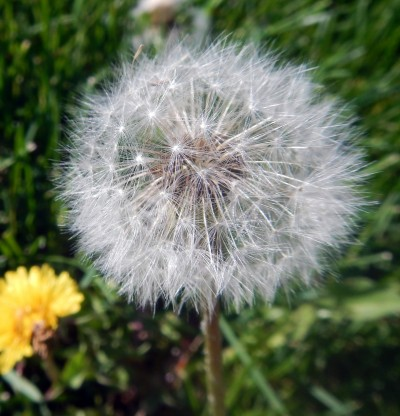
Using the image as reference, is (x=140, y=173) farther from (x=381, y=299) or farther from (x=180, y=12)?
(x=180, y=12)

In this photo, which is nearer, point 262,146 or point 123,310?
point 262,146

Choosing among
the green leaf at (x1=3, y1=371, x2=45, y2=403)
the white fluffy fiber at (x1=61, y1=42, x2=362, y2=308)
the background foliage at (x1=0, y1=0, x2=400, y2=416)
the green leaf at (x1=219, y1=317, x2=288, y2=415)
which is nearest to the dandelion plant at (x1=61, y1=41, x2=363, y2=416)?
the white fluffy fiber at (x1=61, y1=42, x2=362, y2=308)

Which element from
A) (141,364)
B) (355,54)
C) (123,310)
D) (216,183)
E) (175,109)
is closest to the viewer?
(216,183)

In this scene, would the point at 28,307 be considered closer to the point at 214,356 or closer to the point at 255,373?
the point at 214,356

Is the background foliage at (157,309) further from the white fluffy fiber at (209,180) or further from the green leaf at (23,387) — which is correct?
the white fluffy fiber at (209,180)

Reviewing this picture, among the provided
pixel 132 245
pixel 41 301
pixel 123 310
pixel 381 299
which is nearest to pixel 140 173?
pixel 132 245

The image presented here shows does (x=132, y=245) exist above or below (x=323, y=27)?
below

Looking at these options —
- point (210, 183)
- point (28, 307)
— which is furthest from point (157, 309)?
point (210, 183)
